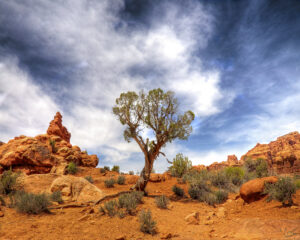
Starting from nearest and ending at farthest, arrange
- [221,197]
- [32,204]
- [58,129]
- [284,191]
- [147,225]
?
[147,225], [32,204], [284,191], [221,197], [58,129]

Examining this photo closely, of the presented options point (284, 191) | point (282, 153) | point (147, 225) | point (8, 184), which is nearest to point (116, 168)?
point (8, 184)

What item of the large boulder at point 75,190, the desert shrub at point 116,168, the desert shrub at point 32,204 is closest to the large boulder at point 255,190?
the large boulder at point 75,190

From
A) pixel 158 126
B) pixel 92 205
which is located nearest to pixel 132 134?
pixel 158 126

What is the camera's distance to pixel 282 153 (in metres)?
64.6

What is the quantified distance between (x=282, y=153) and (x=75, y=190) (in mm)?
76100

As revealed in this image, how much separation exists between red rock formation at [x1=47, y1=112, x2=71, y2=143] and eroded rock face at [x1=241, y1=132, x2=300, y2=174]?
53.7 m

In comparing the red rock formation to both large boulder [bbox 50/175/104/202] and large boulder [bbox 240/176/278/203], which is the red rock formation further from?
large boulder [bbox 240/176/278/203]

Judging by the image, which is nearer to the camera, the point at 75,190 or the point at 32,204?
the point at 32,204

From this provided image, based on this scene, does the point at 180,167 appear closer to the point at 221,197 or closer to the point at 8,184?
the point at 221,197

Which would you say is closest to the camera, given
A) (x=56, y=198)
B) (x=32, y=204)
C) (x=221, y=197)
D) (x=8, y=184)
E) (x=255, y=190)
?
(x=32, y=204)

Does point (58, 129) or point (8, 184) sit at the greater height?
point (58, 129)

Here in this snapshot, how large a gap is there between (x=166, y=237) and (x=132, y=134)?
8519 millimetres

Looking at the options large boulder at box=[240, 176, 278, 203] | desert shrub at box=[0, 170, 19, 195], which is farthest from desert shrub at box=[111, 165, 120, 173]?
large boulder at box=[240, 176, 278, 203]

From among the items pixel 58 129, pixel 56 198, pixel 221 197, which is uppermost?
pixel 58 129
